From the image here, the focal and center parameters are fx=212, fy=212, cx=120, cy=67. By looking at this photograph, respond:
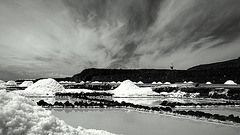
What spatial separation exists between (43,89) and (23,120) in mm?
15825

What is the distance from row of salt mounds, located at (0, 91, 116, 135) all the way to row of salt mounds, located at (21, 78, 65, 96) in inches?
555

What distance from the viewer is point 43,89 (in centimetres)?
1769

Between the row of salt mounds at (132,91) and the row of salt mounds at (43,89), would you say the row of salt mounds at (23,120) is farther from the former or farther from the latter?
the row of salt mounds at (132,91)

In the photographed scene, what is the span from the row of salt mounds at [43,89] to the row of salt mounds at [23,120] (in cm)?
1411

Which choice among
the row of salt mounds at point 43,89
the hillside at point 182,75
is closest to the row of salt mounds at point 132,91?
the row of salt mounds at point 43,89

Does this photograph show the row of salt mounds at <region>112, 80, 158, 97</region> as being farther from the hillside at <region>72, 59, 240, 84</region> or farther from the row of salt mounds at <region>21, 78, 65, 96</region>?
the hillside at <region>72, 59, 240, 84</region>

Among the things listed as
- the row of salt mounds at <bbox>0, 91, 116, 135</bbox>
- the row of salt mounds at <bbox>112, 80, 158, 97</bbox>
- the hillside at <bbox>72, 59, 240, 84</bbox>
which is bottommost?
the row of salt mounds at <bbox>0, 91, 116, 135</bbox>

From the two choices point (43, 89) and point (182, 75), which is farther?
Answer: point (182, 75)

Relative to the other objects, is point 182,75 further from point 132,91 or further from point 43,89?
point 43,89

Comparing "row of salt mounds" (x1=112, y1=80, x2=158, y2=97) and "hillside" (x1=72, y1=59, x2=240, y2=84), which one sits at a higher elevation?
"hillside" (x1=72, y1=59, x2=240, y2=84)

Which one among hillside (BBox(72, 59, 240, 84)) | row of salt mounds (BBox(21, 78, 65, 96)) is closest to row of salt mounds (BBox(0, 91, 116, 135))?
row of salt mounds (BBox(21, 78, 65, 96))

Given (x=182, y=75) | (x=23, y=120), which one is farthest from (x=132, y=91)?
(x=182, y=75)

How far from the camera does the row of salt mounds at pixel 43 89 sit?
16669mm

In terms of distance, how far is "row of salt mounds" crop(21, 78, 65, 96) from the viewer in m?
16.7
